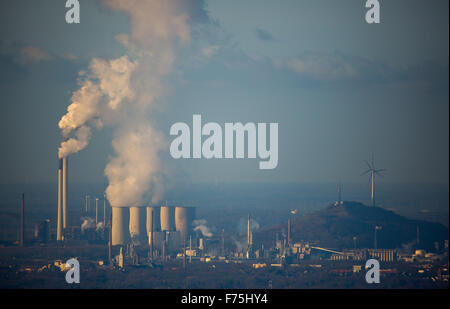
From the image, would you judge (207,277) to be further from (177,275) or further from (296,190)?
(296,190)

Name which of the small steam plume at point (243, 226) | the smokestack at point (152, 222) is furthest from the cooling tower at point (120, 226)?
the small steam plume at point (243, 226)

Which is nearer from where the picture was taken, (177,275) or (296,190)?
(177,275)

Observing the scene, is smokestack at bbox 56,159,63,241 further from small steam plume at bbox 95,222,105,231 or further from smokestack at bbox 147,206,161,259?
smokestack at bbox 147,206,161,259

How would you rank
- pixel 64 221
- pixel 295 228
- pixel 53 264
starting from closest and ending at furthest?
pixel 53 264 < pixel 64 221 < pixel 295 228

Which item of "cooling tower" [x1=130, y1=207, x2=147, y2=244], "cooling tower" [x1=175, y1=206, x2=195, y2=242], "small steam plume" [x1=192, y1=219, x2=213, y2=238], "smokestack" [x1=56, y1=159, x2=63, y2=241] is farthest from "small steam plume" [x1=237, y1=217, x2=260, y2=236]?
"smokestack" [x1=56, y1=159, x2=63, y2=241]

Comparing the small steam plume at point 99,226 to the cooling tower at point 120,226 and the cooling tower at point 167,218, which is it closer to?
the cooling tower at point 120,226

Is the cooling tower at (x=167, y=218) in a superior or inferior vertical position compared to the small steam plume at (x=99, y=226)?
superior
